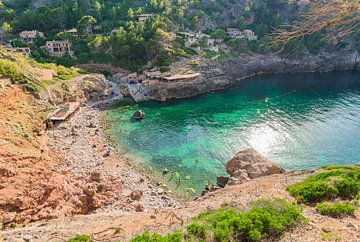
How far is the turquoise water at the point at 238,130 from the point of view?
30.2 m

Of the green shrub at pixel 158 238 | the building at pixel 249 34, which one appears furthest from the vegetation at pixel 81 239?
the building at pixel 249 34

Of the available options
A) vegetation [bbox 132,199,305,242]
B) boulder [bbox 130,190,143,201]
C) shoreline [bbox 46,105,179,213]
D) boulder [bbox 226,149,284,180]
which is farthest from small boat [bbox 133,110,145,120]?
vegetation [bbox 132,199,305,242]

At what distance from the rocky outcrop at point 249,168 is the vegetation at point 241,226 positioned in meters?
9.60

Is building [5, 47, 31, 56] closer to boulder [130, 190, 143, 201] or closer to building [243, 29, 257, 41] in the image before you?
boulder [130, 190, 143, 201]

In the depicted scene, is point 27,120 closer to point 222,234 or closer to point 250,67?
point 222,234

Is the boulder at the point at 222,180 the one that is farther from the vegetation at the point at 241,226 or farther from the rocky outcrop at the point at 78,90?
the rocky outcrop at the point at 78,90

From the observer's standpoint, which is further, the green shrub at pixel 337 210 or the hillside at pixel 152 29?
the hillside at pixel 152 29

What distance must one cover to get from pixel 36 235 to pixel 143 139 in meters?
23.3

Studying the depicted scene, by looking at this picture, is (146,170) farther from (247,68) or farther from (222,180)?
(247,68)

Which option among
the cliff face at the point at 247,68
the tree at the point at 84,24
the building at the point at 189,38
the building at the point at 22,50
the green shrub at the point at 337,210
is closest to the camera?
the green shrub at the point at 337,210

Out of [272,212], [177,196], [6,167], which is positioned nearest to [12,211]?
[6,167]

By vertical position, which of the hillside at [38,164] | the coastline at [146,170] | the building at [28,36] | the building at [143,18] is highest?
the building at [143,18]

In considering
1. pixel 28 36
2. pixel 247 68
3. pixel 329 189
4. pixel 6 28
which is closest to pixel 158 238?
pixel 329 189

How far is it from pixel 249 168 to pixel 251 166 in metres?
0.26
